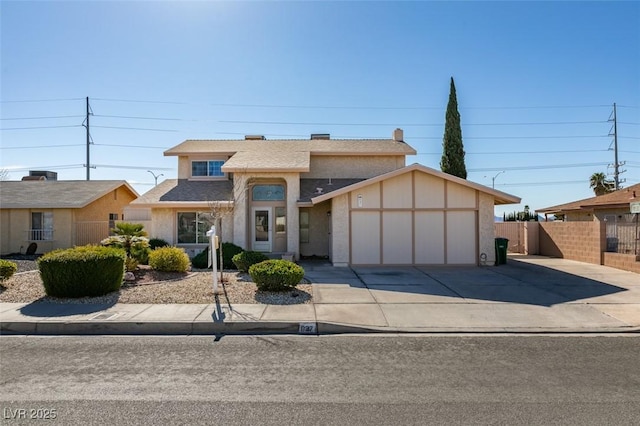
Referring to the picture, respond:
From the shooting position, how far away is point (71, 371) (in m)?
5.29

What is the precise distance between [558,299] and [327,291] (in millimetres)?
5884

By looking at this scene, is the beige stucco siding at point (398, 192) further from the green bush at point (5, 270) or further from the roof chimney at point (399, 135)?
the green bush at point (5, 270)

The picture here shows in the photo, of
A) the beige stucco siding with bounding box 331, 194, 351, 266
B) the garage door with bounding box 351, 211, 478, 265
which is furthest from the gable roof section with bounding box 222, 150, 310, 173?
the garage door with bounding box 351, 211, 478, 265

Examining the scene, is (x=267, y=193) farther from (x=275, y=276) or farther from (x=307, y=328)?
(x=307, y=328)

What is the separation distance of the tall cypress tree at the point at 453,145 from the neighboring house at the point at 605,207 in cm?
718

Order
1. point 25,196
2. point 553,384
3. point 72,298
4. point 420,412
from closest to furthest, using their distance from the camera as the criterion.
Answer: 1. point 420,412
2. point 553,384
3. point 72,298
4. point 25,196

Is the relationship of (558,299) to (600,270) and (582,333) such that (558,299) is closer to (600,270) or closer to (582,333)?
(582,333)

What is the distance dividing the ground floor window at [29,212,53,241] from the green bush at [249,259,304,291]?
1743 cm

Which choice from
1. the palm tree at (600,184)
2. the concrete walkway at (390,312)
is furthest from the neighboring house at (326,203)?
the palm tree at (600,184)

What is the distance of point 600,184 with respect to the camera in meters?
42.9

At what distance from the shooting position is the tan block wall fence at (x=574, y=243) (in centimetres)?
1528

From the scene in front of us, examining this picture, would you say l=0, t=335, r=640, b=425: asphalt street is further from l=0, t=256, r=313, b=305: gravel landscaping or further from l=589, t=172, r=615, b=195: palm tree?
l=589, t=172, r=615, b=195: palm tree

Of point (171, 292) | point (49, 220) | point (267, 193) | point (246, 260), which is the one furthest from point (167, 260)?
point (49, 220)

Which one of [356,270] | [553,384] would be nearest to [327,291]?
[356,270]
